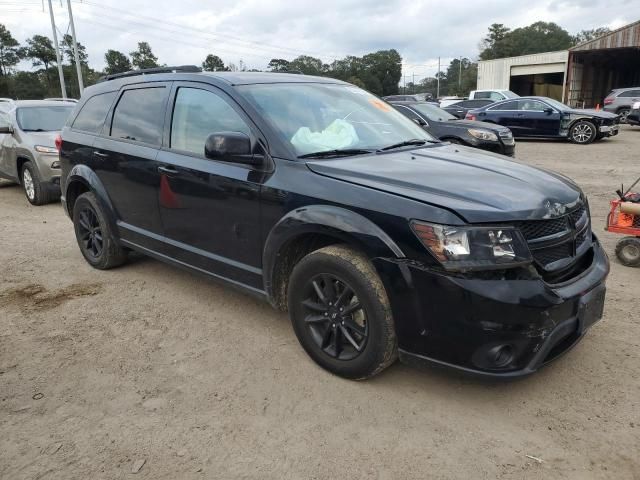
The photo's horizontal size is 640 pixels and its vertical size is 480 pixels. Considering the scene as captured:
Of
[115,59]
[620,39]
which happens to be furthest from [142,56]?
[620,39]

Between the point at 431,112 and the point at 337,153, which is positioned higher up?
the point at 431,112

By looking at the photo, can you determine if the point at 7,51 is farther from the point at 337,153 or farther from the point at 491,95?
the point at 337,153

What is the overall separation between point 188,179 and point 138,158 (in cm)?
70

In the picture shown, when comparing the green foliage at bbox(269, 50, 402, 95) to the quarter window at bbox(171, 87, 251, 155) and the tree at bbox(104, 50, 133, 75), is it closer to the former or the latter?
the tree at bbox(104, 50, 133, 75)

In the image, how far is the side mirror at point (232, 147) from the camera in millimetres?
3139

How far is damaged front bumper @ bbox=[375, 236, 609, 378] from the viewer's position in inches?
97.0

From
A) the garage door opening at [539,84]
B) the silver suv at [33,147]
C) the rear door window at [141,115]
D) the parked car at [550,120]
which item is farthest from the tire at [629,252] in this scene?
the garage door opening at [539,84]

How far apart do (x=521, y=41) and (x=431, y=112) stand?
87470mm

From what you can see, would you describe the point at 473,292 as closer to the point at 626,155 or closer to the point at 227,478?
the point at 227,478

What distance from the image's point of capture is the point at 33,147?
8.14m

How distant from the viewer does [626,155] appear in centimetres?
1271

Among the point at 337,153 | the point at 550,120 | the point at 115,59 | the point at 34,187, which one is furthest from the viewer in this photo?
the point at 115,59

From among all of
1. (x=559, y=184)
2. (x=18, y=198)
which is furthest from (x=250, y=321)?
(x=18, y=198)

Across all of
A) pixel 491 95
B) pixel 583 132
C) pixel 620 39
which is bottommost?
pixel 583 132
